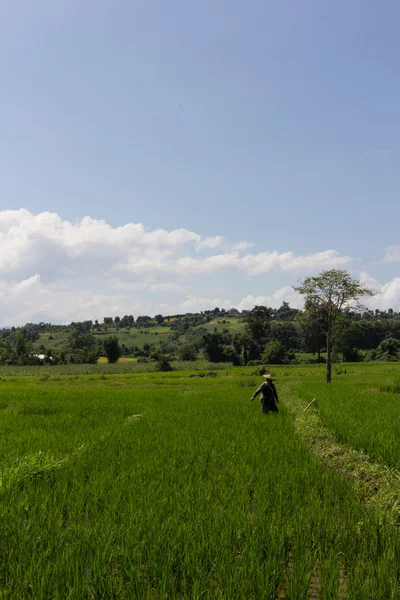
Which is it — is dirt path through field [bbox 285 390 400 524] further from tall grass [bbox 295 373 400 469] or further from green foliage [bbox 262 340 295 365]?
green foliage [bbox 262 340 295 365]

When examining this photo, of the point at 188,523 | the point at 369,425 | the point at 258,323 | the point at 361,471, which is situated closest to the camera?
the point at 188,523

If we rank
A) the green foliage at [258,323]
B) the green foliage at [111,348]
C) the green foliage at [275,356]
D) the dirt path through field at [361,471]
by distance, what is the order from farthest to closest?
the green foliage at [111,348] → the green foliage at [258,323] → the green foliage at [275,356] → the dirt path through field at [361,471]

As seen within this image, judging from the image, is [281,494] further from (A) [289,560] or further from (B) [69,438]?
(B) [69,438]

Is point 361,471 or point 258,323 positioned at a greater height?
point 258,323

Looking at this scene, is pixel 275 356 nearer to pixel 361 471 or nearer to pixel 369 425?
pixel 369 425

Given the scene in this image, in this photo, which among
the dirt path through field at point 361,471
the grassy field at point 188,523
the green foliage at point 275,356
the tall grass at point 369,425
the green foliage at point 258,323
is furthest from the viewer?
the green foliage at point 258,323

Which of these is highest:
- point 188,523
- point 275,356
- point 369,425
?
point 188,523

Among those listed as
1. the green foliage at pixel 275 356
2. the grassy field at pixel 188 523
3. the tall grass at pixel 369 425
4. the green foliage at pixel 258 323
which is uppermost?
the green foliage at pixel 258 323

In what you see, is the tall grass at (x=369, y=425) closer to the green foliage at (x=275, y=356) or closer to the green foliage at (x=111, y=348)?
the green foliage at (x=275, y=356)

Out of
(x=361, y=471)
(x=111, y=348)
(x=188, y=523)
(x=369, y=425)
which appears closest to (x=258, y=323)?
(x=111, y=348)


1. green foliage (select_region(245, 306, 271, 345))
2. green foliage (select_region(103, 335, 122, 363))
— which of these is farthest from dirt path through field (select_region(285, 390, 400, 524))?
green foliage (select_region(103, 335, 122, 363))

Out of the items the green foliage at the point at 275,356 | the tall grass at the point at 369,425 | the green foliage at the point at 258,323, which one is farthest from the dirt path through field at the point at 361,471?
the green foliage at the point at 258,323

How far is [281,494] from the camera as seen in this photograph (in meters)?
5.29

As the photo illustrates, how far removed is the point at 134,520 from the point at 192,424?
290 inches
